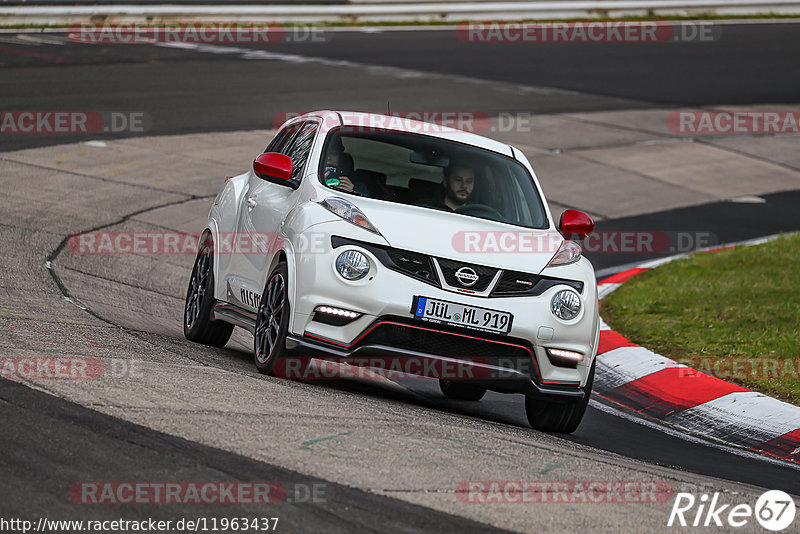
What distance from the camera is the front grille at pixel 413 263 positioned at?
7.07 m

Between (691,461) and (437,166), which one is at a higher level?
(437,166)

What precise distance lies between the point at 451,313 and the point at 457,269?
26cm

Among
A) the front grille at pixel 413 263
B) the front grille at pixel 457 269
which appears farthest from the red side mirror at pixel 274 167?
the front grille at pixel 457 269

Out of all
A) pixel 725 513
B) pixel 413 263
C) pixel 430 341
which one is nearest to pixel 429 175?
pixel 413 263

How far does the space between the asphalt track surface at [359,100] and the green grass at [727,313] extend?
1311mm

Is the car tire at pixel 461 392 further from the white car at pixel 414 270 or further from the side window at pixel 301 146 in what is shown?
the side window at pixel 301 146

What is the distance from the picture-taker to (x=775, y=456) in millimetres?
7641

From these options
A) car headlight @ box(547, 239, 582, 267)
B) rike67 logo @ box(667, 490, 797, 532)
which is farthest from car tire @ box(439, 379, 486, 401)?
rike67 logo @ box(667, 490, 797, 532)

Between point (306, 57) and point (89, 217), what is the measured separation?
42.7ft

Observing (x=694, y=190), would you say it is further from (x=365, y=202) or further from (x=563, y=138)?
(x=365, y=202)

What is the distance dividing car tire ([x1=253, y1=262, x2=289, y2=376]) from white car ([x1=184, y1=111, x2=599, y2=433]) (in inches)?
0.5

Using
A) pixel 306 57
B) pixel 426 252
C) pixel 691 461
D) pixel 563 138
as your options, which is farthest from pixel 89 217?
pixel 306 57

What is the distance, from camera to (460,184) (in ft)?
26.9

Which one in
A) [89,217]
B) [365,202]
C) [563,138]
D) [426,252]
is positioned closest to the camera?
[426,252]
